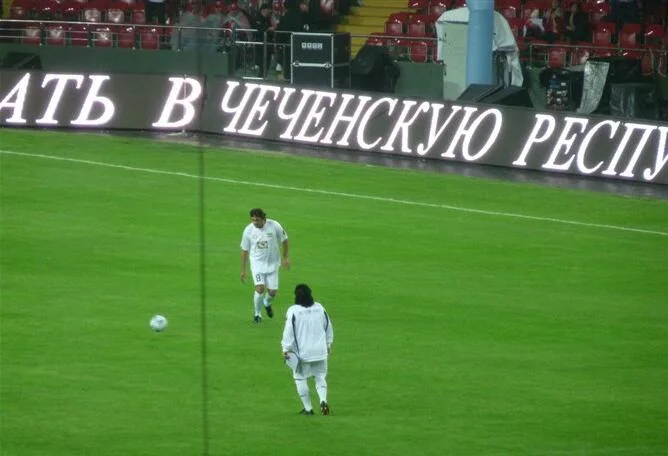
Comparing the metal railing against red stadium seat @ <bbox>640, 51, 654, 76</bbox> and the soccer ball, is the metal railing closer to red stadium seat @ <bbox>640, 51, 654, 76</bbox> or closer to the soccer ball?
red stadium seat @ <bbox>640, 51, 654, 76</bbox>

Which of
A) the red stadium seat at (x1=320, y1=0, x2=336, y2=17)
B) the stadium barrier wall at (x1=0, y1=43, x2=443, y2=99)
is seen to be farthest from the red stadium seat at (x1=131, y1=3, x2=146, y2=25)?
the red stadium seat at (x1=320, y1=0, x2=336, y2=17)

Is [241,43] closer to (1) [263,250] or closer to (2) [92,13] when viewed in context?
(2) [92,13]

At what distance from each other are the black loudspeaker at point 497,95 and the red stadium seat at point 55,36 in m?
13.0

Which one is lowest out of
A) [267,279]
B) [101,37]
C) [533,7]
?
[267,279]

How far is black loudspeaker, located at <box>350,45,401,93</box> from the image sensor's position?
134 ft

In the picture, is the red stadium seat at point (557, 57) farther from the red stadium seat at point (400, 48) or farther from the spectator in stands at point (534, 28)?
the red stadium seat at point (400, 48)

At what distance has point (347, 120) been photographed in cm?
3725

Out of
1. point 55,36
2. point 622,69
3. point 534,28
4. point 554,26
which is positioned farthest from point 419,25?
point 55,36

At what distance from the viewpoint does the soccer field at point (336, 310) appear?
719 inches

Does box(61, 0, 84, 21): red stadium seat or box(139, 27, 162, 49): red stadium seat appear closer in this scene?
box(139, 27, 162, 49): red stadium seat

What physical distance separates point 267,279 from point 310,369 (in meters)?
4.95

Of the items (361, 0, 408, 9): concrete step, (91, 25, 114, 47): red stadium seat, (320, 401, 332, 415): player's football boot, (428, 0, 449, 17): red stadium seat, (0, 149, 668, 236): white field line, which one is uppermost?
(428, 0, 449, 17): red stadium seat

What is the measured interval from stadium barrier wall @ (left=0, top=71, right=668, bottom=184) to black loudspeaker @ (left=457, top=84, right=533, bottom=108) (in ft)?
2.46

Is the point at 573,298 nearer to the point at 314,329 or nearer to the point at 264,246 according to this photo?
the point at 264,246
